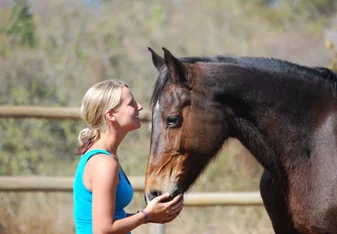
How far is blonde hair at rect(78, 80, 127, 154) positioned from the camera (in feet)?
9.50

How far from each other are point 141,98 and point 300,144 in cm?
694

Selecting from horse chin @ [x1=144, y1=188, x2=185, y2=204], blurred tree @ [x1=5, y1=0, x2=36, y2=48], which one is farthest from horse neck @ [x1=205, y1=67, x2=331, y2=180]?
blurred tree @ [x1=5, y1=0, x2=36, y2=48]

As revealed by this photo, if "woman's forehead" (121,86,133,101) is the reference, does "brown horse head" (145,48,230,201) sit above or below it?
below

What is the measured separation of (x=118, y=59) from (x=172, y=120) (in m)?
7.46

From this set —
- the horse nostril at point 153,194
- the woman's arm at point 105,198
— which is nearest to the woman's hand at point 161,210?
the woman's arm at point 105,198

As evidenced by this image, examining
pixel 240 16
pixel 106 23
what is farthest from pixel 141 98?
pixel 240 16

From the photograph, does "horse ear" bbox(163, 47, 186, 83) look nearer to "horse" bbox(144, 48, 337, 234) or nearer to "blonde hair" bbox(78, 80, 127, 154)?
"horse" bbox(144, 48, 337, 234)

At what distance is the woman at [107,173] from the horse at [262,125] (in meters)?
0.43

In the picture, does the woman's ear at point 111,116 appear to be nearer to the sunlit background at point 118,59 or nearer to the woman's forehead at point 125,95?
the woman's forehead at point 125,95

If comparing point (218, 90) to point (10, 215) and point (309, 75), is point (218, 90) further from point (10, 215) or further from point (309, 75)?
point (10, 215)

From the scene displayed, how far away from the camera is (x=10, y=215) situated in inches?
249

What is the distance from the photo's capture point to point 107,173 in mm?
2713

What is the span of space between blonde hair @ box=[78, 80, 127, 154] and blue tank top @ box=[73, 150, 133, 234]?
14 centimetres

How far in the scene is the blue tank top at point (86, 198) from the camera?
284 centimetres
